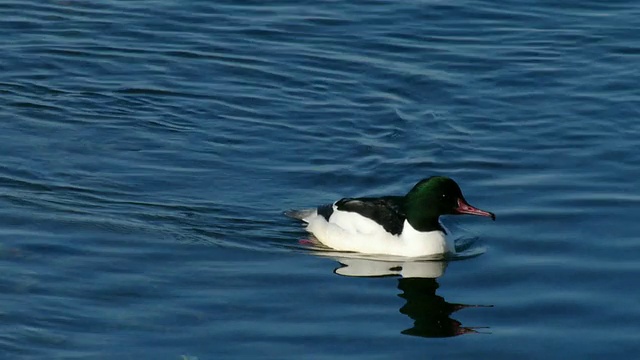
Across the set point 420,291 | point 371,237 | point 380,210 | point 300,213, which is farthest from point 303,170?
point 420,291

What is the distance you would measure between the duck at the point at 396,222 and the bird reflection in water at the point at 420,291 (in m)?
0.22

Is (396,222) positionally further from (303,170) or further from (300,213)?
(303,170)

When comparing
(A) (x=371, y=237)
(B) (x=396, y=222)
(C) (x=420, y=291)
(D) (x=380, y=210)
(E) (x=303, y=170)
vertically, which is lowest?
(C) (x=420, y=291)

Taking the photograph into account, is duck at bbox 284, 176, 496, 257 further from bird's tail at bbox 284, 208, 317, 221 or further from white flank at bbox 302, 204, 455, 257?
bird's tail at bbox 284, 208, 317, 221

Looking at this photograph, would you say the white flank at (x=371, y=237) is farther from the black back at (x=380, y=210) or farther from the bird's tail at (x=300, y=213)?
the bird's tail at (x=300, y=213)

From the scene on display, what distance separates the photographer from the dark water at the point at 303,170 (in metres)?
11.6

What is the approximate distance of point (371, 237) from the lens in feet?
46.4

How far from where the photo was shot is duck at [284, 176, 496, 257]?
1396cm

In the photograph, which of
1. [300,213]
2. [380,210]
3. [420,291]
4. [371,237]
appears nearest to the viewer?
[420,291]

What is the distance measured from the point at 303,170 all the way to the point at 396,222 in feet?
6.34

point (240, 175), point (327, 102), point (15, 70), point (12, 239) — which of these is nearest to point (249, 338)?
point (12, 239)

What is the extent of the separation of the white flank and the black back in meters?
0.05

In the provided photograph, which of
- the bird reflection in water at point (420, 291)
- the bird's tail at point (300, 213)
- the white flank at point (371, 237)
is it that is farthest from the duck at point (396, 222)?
the bird reflection in water at point (420, 291)

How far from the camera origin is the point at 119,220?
14008 millimetres
